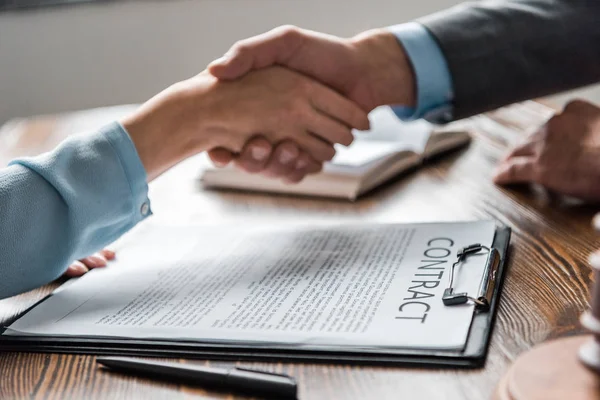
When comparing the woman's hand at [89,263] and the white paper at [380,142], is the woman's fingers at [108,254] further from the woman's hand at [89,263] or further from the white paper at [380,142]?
the white paper at [380,142]

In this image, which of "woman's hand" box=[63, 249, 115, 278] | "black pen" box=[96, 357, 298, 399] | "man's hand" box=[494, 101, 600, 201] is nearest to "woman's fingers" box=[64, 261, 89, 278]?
"woman's hand" box=[63, 249, 115, 278]

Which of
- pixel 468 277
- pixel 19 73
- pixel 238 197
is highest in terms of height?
pixel 468 277

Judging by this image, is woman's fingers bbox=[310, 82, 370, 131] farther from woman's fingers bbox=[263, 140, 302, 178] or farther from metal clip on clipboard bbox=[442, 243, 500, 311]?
metal clip on clipboard bbox=[442, 243, 500, 311]

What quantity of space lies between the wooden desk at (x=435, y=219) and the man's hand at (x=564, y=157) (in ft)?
0.07

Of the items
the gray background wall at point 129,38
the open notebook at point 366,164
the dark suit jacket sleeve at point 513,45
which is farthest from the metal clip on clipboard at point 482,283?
the gray background wall at point 129,38

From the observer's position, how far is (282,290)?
27.4 inches

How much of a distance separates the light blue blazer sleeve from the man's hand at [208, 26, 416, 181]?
0.24 meters

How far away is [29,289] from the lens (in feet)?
2.51

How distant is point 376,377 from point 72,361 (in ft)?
0.81

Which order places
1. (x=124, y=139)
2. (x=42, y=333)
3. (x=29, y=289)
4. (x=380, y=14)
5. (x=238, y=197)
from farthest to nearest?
(x=380, y=14)
(x=238, y=197)
(x=124, y=139)
(x=29, y=289)
(x=42, y=333)

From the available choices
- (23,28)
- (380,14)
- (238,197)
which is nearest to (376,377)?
(238,197)

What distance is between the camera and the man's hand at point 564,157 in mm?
885

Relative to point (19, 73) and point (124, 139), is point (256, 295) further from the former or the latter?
point (19, 73)

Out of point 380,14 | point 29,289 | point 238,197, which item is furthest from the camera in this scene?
point 380,14
